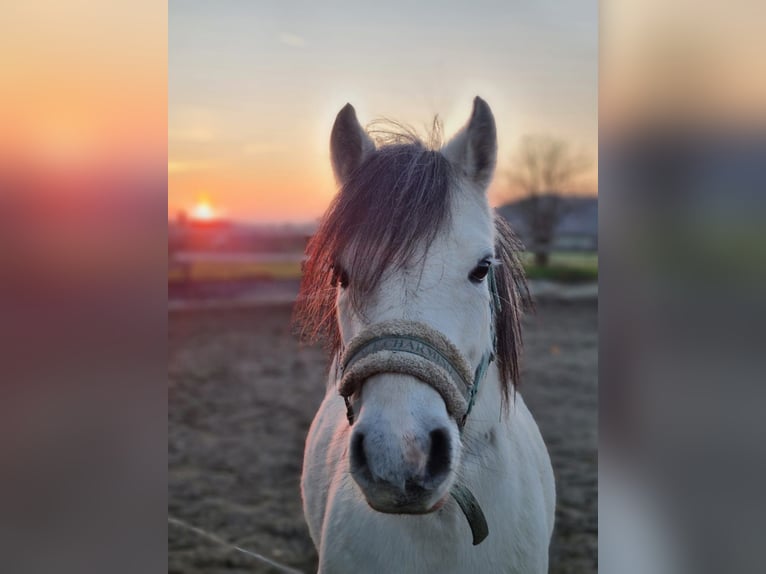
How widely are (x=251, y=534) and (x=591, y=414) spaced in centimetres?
259

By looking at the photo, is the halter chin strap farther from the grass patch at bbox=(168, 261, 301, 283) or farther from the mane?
the grass patch at bbox=(168, 261, 301, 283)

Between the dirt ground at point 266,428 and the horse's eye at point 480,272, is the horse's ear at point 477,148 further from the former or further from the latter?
the dirt ground at point 266,428

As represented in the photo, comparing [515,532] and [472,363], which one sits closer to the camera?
[472,363]

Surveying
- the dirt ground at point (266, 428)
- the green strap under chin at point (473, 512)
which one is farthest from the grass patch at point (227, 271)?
the green strap under chin at point (473, 512)

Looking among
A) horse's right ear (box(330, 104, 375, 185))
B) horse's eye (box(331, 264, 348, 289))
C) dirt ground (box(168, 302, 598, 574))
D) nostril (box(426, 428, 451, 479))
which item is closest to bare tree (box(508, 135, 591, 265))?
dirt ground (box(168, 302, 598, 574))

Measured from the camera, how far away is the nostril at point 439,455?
3.05 feet

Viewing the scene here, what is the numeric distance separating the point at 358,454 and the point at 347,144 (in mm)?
725

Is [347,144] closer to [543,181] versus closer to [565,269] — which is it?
[543,181]

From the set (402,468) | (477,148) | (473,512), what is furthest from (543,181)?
(402,468)

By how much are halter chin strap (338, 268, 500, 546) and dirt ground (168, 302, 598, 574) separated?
1.94 m

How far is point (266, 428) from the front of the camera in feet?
13.9
